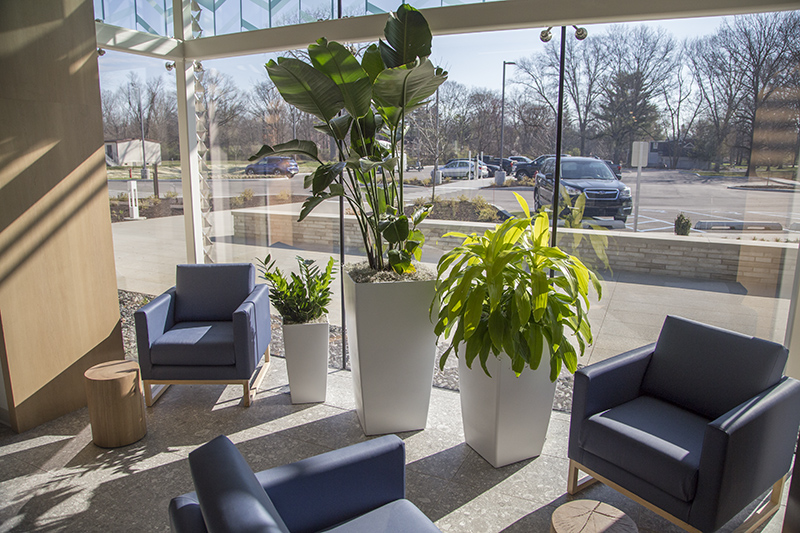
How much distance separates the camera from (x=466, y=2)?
3.69 meters

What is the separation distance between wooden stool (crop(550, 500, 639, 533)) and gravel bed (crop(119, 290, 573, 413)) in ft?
6.09

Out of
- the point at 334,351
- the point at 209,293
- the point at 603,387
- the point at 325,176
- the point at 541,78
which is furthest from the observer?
the point at 334,351

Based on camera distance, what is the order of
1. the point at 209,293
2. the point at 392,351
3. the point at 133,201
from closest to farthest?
the point at 392,351, the point at 209,293, the point at 133,201

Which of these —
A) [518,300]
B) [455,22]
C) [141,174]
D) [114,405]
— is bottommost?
[114,405]

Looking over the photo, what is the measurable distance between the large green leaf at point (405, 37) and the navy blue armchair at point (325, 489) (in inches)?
86.3

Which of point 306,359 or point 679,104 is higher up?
point 679,104

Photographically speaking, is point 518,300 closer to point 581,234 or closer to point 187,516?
point 581,234

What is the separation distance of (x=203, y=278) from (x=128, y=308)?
121 cm

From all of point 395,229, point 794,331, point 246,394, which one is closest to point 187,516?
point 395,229

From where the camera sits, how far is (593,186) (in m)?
3.64

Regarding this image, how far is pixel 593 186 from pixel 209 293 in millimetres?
2854

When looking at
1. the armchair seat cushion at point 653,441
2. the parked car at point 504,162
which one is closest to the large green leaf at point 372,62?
the parked car at point 504,162

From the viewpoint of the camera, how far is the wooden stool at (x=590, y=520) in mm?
1912

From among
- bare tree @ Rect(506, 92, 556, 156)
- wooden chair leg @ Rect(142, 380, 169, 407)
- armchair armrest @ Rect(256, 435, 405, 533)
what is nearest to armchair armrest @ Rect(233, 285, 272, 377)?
wooden chair leg @ Rect(142, 380, 169, 407)
